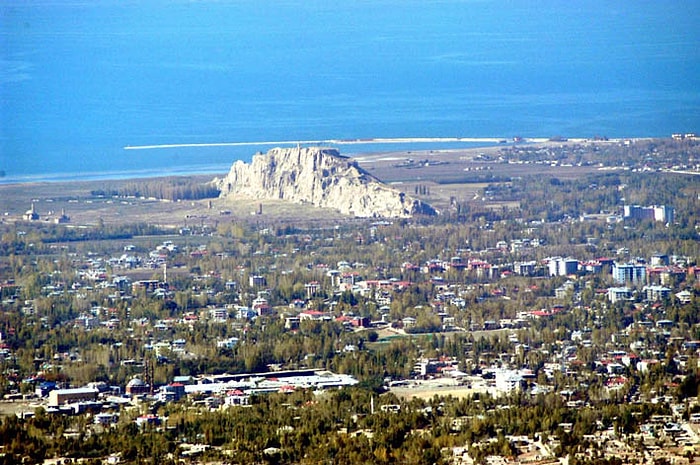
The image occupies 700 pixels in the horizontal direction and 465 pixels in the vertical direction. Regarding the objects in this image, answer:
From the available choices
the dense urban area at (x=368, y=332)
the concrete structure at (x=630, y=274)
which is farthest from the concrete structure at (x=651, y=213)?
the concrete structure at (x=630, y=274)

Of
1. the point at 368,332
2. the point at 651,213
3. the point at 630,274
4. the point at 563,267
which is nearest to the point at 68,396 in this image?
the point at 368,332

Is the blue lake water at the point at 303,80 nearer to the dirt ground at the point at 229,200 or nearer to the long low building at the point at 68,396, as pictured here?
the dirt ground at the point at 229,200

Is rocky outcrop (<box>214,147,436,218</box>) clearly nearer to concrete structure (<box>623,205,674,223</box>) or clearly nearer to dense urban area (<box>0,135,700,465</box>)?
dense urban area (<box>0,135,700,465</box>)

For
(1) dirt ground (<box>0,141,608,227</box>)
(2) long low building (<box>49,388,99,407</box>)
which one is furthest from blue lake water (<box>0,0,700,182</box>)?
(2) long low building (<box>49,388,99,407</box>)

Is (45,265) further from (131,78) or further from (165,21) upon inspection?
(165,21)

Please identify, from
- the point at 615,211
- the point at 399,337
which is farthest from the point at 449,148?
the point at 399,337

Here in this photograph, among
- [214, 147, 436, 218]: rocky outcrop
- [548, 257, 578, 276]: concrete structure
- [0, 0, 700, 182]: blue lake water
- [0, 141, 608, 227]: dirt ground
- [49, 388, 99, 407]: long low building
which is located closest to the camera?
[49, 388, 99, 407]: long low building
